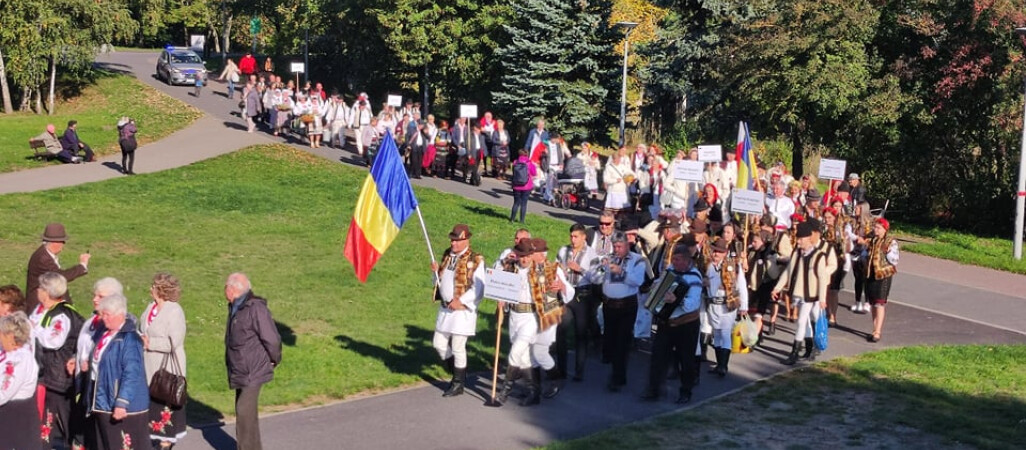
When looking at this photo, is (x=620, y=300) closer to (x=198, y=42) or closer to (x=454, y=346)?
(x=454, y=346)

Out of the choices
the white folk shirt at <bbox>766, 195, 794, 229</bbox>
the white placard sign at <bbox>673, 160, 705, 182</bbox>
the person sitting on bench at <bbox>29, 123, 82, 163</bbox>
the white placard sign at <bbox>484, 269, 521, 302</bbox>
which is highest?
the white placard sign at <bbox>673, 160, 705, 182</bbox>

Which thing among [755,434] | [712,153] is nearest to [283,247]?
[712,153]

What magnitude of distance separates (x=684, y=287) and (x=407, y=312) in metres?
5.51

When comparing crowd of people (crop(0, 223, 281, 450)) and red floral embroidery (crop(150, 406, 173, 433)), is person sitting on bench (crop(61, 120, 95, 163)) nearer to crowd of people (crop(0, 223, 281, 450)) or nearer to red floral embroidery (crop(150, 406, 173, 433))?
crowd of people (crop(0, 223, 281, 450))

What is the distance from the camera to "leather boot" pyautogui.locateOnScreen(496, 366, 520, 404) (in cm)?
1234

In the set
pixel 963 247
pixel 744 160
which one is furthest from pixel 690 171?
pixel 963 247

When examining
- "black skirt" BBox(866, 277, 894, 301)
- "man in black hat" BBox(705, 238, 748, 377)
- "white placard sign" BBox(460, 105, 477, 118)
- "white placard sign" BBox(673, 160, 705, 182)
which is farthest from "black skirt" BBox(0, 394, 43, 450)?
"white placard sign" BBox(460, 105, 477, 118)

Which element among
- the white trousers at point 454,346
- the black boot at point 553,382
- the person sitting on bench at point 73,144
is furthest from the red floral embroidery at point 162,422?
the person sitting on bench at point 73,144

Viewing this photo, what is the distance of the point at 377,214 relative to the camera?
13633 millimetres

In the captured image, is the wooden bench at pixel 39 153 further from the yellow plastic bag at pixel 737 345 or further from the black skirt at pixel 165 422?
the black skirt at pixel 165 422

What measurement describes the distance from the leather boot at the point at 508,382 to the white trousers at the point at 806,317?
3995 mm

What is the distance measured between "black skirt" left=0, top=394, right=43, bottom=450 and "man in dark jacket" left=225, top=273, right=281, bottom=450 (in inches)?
67.5

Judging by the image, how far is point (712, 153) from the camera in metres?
21.2

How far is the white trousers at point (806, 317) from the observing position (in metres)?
14.5
